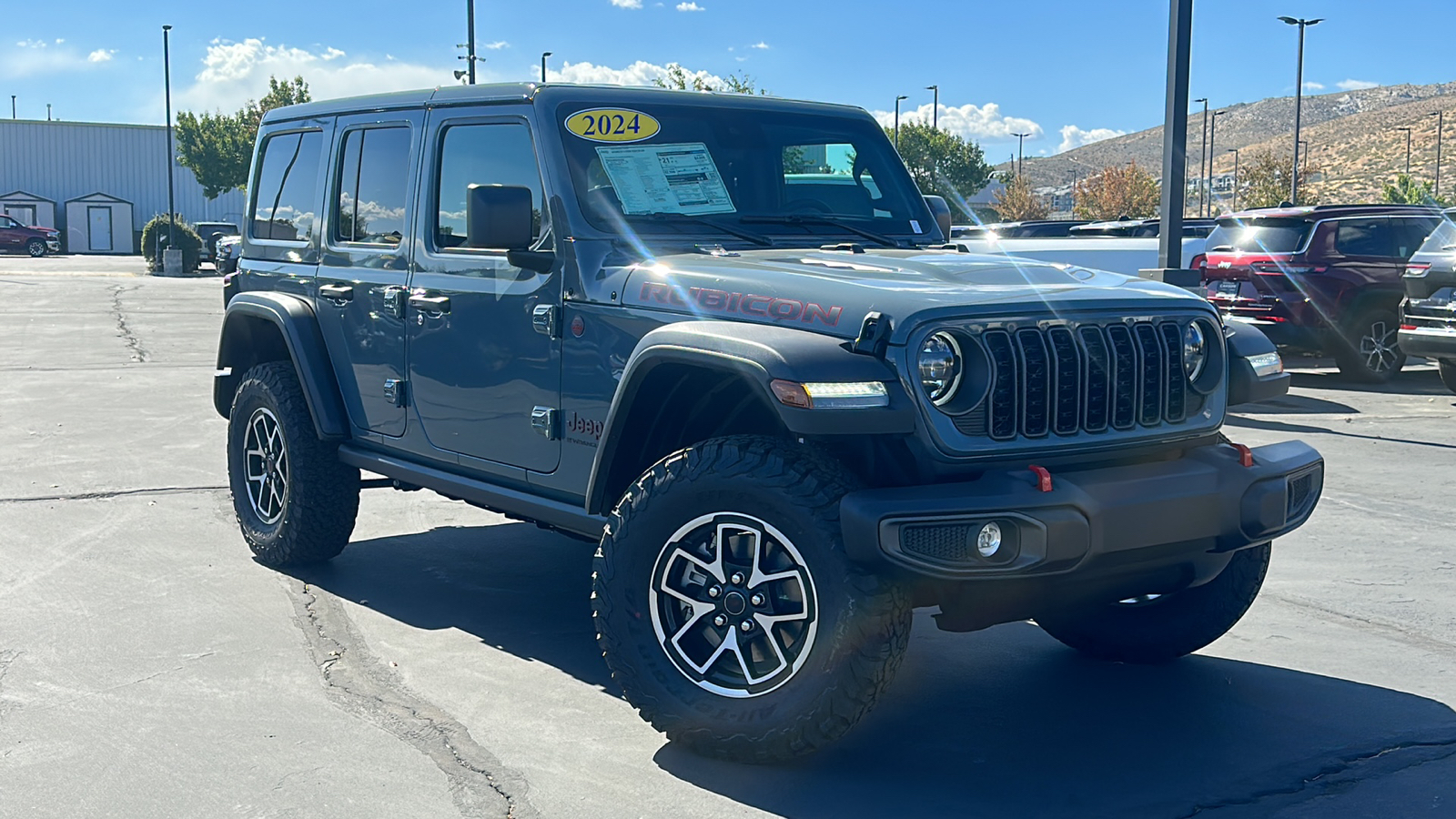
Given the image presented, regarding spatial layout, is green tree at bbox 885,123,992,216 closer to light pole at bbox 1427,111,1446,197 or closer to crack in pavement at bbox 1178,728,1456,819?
light pole at bbox 1427,111,1446,197

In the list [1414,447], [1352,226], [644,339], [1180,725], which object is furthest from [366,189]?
[1352,226]

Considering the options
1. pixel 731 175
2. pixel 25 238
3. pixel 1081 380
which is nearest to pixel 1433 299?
pixel 731 175

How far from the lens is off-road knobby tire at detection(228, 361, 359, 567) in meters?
6.09

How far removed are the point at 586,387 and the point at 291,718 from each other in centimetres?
136

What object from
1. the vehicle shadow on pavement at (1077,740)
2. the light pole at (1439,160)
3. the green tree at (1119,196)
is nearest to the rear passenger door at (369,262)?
the vehicle shadow on pavement at (1077,740)

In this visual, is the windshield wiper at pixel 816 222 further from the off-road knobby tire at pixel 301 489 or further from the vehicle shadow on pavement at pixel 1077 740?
the off-road knobby tire at pixel 301 489

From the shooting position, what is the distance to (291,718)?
438 centimetres

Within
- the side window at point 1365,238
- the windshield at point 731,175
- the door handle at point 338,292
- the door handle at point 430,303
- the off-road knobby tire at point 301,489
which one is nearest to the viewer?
the windshield at point 731,175

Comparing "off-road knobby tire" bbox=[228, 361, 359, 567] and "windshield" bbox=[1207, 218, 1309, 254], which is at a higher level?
"windshield" bbox=[1207, 218, 1309, 254]

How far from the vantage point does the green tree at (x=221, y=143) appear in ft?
207

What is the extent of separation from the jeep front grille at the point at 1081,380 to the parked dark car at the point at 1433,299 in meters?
9.44

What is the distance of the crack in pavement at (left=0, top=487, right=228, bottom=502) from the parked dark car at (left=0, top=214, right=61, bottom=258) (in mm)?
53874

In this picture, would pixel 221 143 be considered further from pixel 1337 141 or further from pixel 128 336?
pixel 1337 141

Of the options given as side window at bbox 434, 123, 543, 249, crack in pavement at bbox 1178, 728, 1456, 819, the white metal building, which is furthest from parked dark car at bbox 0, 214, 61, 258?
crack in pavement at bbox 1178, 728, 1456, 819
